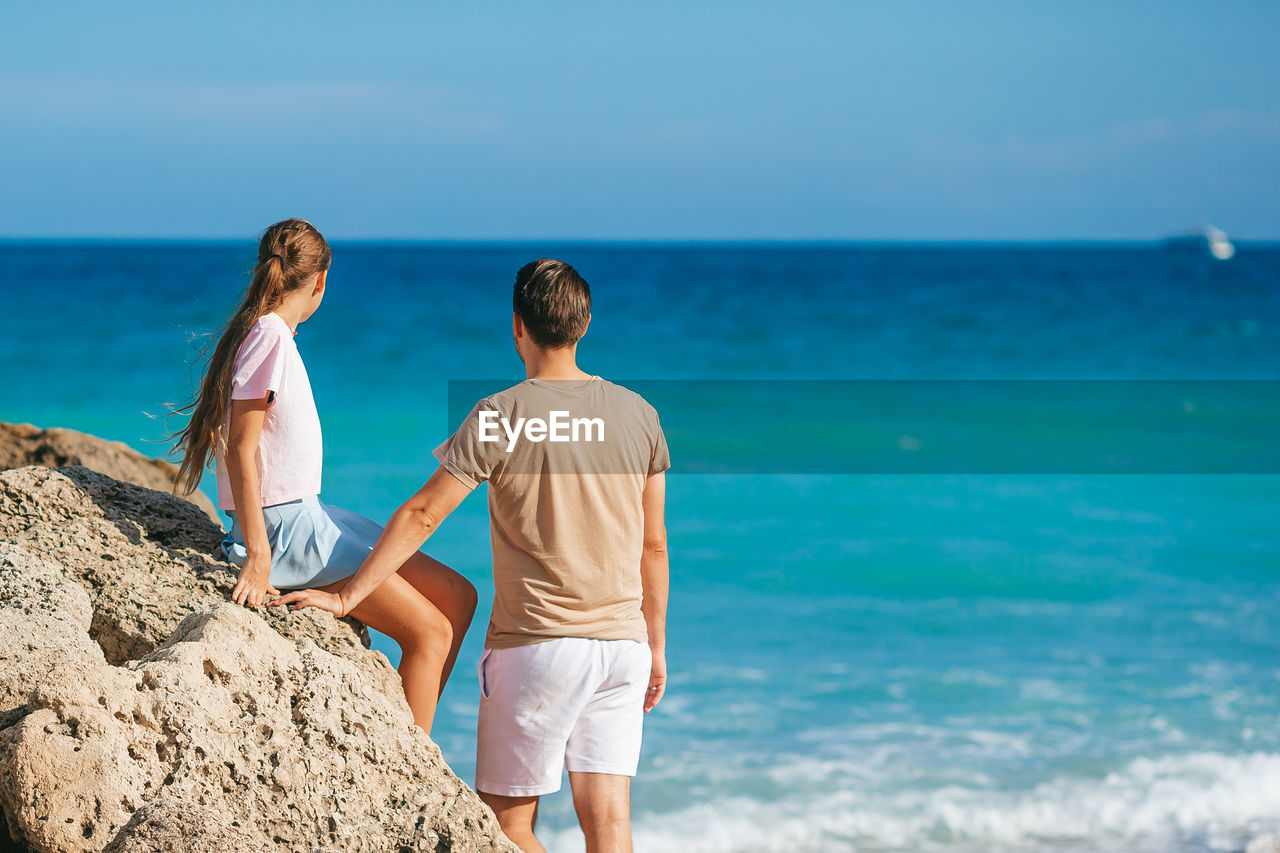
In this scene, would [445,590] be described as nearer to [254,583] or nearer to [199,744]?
[254,583]

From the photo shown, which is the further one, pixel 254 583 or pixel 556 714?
pixel 254 583

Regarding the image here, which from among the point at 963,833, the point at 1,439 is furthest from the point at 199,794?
the point at 963,833

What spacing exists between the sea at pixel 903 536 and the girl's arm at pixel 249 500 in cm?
40

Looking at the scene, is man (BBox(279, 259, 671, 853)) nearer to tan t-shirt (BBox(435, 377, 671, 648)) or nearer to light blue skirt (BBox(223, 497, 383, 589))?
tan t-shirt (BBox(435, 377, 671, 648))

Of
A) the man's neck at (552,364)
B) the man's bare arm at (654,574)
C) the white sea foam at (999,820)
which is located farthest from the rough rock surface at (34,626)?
the white sea foam at (999,820)

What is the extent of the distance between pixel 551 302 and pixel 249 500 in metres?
0.94

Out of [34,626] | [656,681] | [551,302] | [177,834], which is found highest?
[551,302]

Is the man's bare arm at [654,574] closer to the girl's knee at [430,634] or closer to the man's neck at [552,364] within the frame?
the man's neck at [552,364]

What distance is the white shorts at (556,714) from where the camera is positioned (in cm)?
266

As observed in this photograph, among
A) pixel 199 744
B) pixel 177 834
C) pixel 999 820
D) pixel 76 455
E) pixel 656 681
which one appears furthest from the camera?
pixel 999 820

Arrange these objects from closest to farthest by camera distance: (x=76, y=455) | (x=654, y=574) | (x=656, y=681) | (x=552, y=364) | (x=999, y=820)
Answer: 1. (x=552, y=364)
2. (x=654, y=574)
3. (x=656, y=681)
4. (x=76, y=455)
5. (x=999, y=820)

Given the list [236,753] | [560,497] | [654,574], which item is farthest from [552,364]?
[236,753]

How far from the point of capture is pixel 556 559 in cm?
265

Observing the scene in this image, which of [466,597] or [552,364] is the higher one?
[552,364]
